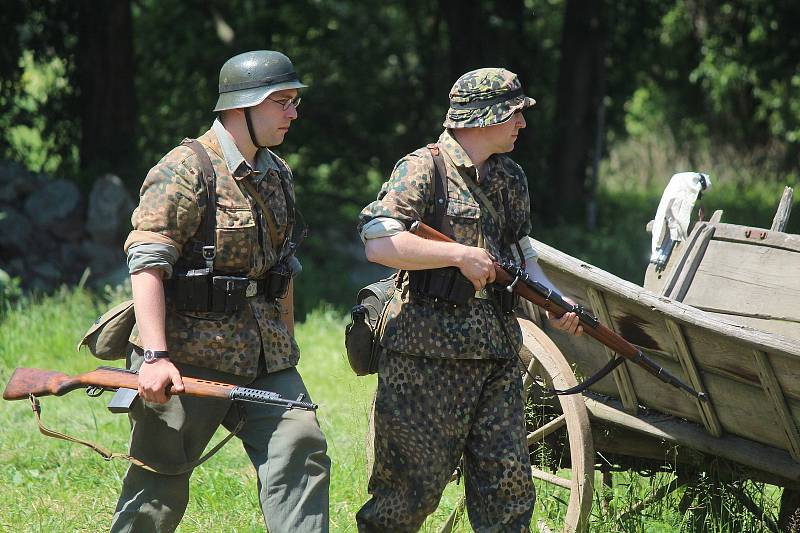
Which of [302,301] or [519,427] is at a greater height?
[519,427]

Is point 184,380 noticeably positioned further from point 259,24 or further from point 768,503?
point 259,24

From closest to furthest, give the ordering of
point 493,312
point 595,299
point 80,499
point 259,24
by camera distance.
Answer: point 493,312
point 595,299
point 80,499
point 259,24

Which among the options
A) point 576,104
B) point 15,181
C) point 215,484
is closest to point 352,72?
point 576,104

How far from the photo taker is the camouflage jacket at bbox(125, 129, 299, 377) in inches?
135

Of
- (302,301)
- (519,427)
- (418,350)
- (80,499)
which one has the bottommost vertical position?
(302,301)

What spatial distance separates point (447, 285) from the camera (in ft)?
12.1

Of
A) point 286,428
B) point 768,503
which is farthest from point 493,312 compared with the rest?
point 768,503

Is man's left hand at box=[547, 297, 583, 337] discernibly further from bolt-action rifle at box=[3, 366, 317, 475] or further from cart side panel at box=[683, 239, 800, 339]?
cart side panel at box=[683, 239, 800, 339]

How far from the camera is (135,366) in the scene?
3.58 meters

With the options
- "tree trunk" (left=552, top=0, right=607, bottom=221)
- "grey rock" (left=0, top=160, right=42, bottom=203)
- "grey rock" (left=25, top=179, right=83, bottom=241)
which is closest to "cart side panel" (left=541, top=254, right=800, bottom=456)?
"grey rock" (left=25, top=179, right=83, bottom=241)

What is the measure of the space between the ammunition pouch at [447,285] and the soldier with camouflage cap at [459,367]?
0.12 feet

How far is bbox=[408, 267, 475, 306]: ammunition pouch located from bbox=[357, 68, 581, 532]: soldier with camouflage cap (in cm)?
4

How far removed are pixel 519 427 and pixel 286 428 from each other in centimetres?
81

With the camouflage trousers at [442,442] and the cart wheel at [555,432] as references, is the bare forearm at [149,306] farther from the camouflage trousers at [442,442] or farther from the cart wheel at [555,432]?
the cart wheel at [555,432]
